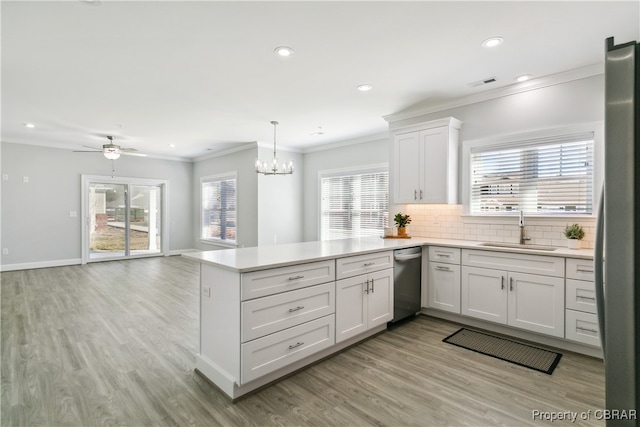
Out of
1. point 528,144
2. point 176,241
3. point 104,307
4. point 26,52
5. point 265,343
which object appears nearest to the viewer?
point 265,343

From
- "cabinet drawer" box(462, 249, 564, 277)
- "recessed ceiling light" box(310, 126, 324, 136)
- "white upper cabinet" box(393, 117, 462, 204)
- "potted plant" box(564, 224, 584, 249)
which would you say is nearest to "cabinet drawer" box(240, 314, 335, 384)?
"cabinet drawer" box(462, 249, 564, 277)

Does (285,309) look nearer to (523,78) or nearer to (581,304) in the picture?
(581,304)

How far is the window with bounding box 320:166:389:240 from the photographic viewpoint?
628 cm

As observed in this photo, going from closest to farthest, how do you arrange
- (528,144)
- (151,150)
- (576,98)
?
(576,98), (528,144), (151,150)

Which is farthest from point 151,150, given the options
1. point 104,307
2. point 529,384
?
point 529,384

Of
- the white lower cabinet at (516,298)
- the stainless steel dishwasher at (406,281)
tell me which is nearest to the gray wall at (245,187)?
the stainless steel dishwasher at (406,281)

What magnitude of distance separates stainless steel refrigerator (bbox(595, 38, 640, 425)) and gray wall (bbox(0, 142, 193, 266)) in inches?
363

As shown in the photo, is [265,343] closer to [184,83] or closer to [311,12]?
[311,12]

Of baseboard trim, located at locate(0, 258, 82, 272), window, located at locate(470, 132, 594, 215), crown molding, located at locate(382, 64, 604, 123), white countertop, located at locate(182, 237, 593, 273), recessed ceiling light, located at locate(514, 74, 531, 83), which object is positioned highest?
recessed ceiling light, located at locate(514, 74, 531, 83)

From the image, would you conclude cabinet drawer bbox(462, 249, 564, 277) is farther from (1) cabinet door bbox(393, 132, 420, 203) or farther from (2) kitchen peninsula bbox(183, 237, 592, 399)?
(1) cabinet door bbox(393, 132, 420, 203)

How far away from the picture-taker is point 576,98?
334 cm

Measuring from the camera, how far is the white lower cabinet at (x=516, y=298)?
9.89 ft

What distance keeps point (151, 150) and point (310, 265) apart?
7150 millimetres

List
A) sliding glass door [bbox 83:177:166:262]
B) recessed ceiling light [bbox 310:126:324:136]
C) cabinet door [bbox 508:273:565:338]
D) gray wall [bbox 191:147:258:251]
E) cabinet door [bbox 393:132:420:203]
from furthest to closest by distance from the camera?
sliding glass door [bbox 83:177:166:262]
gray wall [bbox 191:147:258:251]
recessed ceiling light [bbox 310:126:324:136]
cabinet door [bbox 393:132:420:203]
cabinet door [bbox 508:273:565:338]
